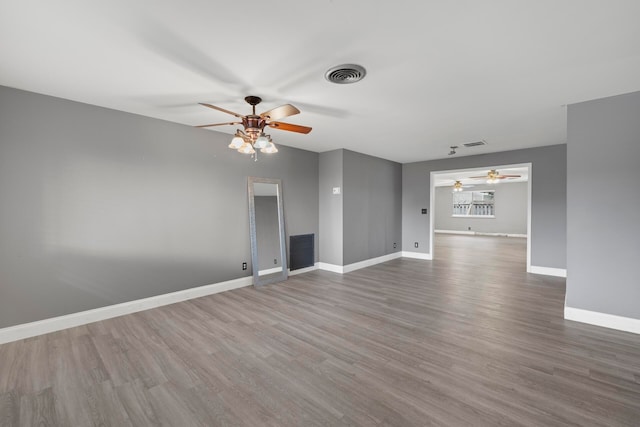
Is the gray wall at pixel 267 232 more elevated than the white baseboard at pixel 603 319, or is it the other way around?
the gray wall at pixel 267 232

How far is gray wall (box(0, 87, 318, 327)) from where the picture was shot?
2.75 metres

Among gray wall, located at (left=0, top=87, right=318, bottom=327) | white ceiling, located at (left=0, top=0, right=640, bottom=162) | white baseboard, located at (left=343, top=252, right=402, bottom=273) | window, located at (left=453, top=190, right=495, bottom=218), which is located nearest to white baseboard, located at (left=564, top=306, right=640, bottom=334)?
white ceiling, located at (left=0, top=0, right=640, bottom=162)

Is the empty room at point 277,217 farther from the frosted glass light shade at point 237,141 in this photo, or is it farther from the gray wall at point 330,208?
the gray wall at point 330,208

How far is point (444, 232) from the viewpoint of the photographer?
1368 cm

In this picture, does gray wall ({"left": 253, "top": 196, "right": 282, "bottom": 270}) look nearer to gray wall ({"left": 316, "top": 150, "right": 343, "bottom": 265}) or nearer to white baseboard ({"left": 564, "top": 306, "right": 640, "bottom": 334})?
gray wall ({"left": 316, "top": 150, "right": 343, "bottom": 265})

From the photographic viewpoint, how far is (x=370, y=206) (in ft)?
20.6

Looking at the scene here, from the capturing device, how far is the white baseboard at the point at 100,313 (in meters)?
2.73

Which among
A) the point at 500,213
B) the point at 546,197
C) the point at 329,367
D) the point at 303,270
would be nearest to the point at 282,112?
the point at 329,367

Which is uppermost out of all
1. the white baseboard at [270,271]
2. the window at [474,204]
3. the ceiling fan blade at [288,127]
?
the ceiling fan blade at [288,127]

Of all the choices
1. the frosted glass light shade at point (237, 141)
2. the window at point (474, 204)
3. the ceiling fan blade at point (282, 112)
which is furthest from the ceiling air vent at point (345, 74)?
the window at point (474, 204)

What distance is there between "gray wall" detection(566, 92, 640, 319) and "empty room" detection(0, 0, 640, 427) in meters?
0.02

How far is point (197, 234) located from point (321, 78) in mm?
2924

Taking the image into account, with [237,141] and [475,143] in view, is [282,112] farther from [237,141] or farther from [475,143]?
[475,143]

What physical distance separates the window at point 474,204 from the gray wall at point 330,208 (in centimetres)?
1035
